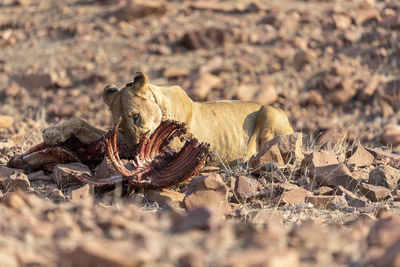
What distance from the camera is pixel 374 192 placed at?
6.34 meters

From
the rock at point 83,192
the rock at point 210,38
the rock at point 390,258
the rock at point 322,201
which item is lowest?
the rock at point 210,38

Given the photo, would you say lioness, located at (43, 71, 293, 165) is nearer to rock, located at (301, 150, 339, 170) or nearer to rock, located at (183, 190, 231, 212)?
rock, located at (301, 150, 339, 170)

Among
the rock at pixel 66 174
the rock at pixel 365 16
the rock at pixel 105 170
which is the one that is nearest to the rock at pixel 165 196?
the rock at pixel 105 170

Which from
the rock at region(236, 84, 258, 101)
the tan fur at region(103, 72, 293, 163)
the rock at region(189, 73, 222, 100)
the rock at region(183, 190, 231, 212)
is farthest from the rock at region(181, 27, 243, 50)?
the rock at region(183, 190, 231, 212)

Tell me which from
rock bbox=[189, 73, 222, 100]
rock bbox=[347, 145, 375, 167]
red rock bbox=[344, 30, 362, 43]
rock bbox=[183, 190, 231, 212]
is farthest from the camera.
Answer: red rock bbox=[344, 30, 362, 43]

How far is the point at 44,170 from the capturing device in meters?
6.71

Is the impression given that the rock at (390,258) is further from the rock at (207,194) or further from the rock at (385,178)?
the rock at (385,178)

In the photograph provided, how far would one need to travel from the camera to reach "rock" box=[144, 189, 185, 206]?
18.9 feet

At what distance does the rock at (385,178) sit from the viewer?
21.6 ft

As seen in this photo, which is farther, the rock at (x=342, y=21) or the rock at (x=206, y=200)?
the rock at (x=342, y=21)

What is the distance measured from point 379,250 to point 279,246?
19.3 inches

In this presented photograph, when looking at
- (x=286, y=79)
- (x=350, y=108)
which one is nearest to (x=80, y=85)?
(x=286, y=79)

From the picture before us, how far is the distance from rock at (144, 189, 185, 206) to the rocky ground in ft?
0.06

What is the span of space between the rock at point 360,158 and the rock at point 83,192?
9.78 ft
